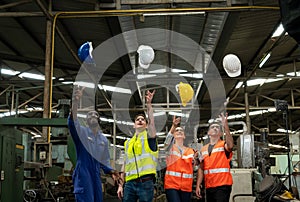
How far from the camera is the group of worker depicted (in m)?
2.92

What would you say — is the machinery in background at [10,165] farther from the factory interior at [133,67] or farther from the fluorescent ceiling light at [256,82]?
the fluorescent ceiling light at [256,82]

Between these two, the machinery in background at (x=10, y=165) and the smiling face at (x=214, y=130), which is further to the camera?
the smiling face at (x=214, y=130)

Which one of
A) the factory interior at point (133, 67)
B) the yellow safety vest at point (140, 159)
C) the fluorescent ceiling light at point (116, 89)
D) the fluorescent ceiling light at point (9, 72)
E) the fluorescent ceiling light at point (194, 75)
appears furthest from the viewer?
the fluorescent ceiling light at point (116, 89)

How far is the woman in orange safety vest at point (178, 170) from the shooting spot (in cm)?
386


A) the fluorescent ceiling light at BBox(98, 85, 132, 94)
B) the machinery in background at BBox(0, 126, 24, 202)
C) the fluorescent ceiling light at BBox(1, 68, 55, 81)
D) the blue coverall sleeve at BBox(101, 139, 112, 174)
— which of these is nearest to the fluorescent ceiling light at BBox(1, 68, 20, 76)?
the fluorescent ceiling light at BBox(1, 68, 55, 81)

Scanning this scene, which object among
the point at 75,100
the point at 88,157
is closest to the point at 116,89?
the point at 88,157

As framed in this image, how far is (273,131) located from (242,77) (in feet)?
31.7

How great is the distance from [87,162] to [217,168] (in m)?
1.41

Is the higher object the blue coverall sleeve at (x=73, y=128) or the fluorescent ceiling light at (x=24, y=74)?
the fluorescent ceiling light at (x=24, y=74)

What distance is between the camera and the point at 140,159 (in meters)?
3.36

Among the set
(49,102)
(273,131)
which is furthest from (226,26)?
(273,131)

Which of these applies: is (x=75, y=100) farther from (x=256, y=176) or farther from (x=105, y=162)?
(x=256, y=176)

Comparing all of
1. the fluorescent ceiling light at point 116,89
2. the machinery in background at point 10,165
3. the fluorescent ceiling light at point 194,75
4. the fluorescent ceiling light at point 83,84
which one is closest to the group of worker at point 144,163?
the fluorescent ceiling light at point 83,84

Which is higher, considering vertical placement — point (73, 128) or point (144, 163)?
point (73, 128)
